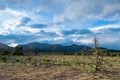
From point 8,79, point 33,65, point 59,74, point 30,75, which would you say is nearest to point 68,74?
point 59,74

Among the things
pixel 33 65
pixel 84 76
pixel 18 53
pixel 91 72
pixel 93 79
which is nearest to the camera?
pixel 93 79

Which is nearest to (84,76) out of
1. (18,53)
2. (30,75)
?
(30,75)

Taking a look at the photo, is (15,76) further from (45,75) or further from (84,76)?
(84,76)

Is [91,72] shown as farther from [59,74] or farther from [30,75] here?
[30,75]

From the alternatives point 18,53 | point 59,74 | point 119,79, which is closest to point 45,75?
point 59,74

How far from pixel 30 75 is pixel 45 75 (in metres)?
1.08

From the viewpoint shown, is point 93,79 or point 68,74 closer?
point 93,79

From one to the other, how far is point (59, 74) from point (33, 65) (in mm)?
6632

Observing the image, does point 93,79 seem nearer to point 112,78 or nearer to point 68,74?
point 112,78

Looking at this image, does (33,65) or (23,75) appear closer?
(23,75)

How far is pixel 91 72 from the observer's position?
21.5 meters

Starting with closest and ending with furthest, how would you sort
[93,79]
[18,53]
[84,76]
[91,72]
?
1. [93,79]
2. [84,76]
3. [91,72]
4. [18,53]

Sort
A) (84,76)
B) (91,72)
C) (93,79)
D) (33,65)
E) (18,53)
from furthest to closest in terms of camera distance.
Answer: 1. (18,53)
2. (33,65)
3. (91,72)
4. (84,76)
5. (93,79)

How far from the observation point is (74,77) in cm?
1952
